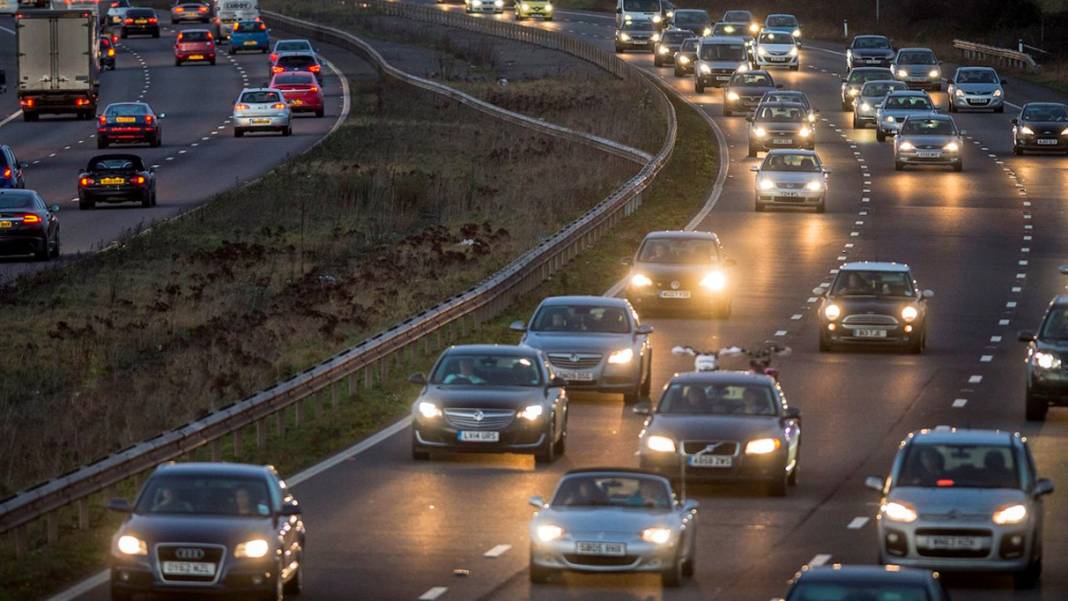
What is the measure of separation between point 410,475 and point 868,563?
712 cm

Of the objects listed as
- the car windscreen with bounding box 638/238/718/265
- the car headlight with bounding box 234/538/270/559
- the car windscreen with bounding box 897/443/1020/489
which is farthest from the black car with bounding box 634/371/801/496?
the car windscreen with bounding box 638/238/718/265

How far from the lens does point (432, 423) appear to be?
28844 mm

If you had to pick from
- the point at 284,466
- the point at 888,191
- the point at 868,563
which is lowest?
the point at 888,191

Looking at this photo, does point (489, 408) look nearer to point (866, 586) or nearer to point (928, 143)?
point (866, 586)

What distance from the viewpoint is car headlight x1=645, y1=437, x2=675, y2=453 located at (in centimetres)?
2653

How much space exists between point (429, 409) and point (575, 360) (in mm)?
5109

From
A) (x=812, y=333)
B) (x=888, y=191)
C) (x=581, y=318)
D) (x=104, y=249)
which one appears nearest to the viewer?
(x=581, y=318)

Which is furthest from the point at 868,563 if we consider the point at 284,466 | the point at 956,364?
the point at 956,364

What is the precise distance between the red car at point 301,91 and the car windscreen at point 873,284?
156 feet

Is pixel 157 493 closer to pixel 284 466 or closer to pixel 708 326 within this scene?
pixel 284 466

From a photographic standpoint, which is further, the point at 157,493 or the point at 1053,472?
the point at 1053,472

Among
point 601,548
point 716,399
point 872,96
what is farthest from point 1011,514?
point 872,96

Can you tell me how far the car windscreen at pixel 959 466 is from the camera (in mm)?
21984

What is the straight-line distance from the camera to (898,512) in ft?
70.9
